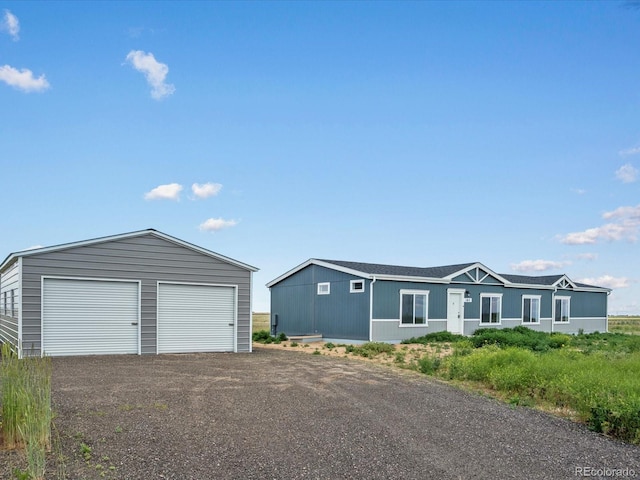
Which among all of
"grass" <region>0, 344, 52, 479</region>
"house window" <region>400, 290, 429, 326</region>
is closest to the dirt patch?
"house window" <region>400, 290, 429, 326</region>

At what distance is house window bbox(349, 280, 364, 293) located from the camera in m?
20.6

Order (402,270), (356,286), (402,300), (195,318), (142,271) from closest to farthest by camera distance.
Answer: (142,271) < (195,318) < (356,286) < (402,300) < (402,270)

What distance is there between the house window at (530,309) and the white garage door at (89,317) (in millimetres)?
20475

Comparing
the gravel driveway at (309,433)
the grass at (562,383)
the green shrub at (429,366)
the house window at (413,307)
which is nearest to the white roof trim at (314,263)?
the house window at (413,307)

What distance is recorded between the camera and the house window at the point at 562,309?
29734mm

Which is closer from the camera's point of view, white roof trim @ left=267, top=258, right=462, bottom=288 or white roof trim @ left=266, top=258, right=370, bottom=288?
white roof trim @ left=267, top=258, right=462, bottom=288

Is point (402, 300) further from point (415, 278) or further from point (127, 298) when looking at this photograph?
point (127, 298)

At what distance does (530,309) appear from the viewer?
28.0 metres

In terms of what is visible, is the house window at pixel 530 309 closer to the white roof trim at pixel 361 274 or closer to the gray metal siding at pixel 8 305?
the white roof trim at pixel 361 274

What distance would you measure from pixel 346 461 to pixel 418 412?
250 centimetres

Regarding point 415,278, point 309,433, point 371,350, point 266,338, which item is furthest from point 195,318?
point 309,433

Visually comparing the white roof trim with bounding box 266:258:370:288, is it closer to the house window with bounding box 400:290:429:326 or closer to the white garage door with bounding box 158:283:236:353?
the house window with bounding box 400:290:429:326

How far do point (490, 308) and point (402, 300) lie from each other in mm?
6654

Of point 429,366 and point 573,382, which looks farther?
point 429,366
